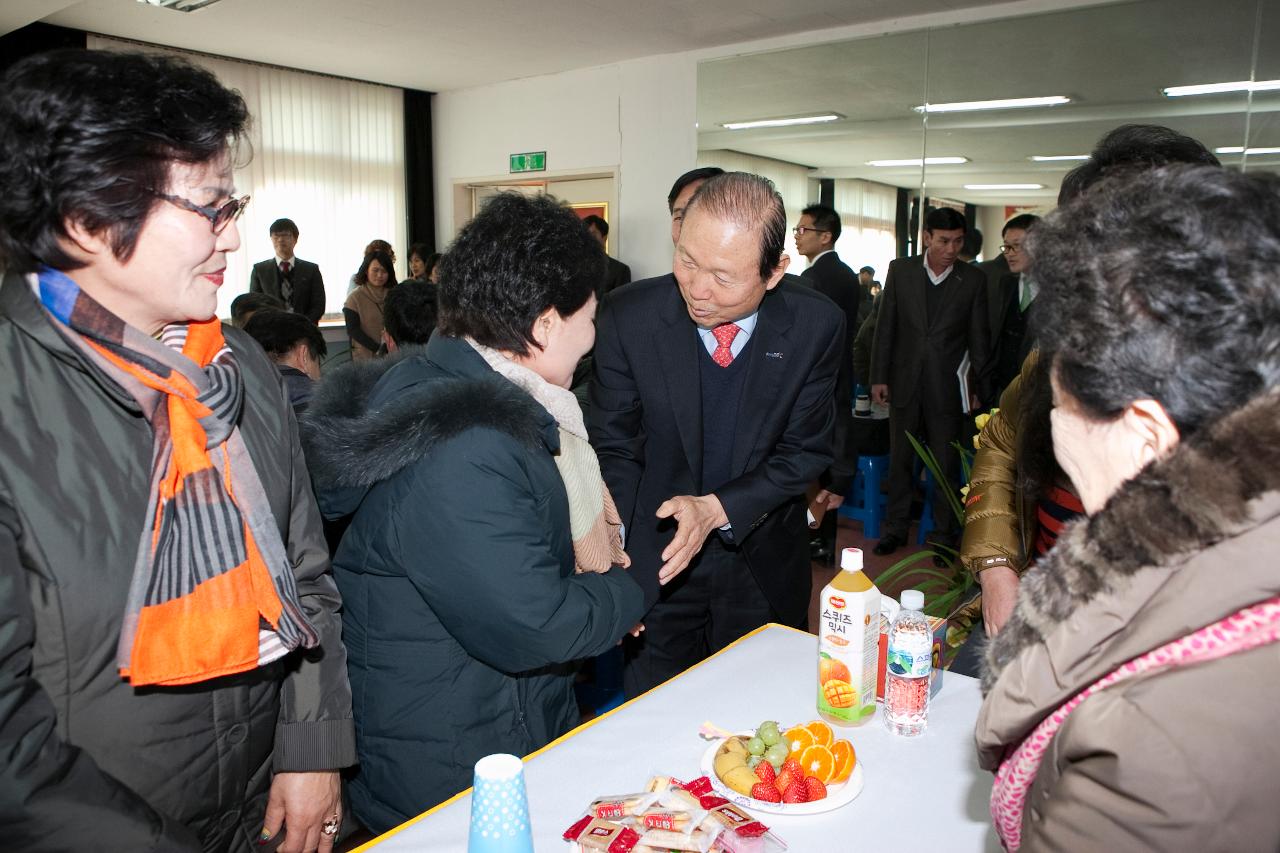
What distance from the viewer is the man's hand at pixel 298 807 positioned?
4.18ft

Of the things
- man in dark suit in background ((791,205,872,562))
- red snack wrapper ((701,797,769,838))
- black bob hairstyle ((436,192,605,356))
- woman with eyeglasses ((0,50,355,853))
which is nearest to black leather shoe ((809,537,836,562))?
man in dark suit in background ((791,205,872,562))

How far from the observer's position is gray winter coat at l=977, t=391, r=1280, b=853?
0.62 meters

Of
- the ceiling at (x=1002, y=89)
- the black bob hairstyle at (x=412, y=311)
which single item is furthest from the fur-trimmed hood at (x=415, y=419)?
the ceiling at (x=1002, y=89)

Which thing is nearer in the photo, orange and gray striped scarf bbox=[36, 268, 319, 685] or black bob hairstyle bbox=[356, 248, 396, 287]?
orange and gray striped scarf bbox=[36, 268, 319, 685]

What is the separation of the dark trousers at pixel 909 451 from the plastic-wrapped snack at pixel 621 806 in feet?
13.1

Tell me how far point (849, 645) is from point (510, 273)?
0.80 m

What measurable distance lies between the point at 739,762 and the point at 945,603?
4.75ft

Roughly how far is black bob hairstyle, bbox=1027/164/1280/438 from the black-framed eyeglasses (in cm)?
97

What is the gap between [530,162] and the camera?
8.07m

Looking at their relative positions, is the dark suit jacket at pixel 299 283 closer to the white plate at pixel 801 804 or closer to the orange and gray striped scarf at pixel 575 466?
the orange and gray striped scarf at pixel 575 466

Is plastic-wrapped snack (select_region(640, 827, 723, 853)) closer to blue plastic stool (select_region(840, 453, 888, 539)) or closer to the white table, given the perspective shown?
the white table

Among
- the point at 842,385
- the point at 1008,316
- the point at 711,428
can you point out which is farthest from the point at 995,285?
A: the point at 711,428

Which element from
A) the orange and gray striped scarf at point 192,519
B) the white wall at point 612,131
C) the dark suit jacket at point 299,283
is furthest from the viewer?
the dark suit jacket at point 299,283

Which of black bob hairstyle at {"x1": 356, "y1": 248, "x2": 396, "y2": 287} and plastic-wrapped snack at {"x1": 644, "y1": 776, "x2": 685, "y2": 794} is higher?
black bob hairstyle at {"x1": 356, "y1": 248, "x2": 396, "y2": 287}
